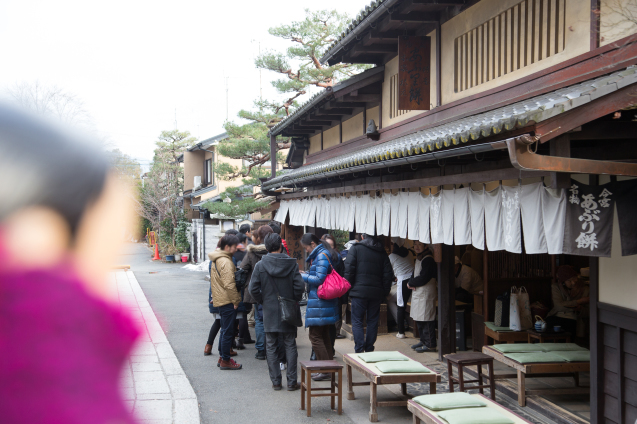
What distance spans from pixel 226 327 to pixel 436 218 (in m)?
4.00

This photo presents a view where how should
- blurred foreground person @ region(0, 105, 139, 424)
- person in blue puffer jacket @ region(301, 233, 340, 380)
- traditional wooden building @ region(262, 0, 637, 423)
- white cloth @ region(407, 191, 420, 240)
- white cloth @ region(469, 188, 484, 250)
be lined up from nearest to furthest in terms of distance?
blurred foreground person @ region(0, 105, 139, 424) < traditional wooden building @ region(262, 0, 637, 423) < white cloth @ region(469, 188, 484, 250) < white cloth @ region(407, 191, 420, 240) < person in blue puffer jacket @ region(301, 233, 340, 380)

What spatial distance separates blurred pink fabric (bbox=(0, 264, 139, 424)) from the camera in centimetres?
67

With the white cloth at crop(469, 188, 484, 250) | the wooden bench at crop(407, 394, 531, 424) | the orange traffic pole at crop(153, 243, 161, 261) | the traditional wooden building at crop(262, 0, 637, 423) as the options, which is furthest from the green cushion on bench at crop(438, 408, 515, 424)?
the orange traffic pole at crop(153, 243, 161, 261)

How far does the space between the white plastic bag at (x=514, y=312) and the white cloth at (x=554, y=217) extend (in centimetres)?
398

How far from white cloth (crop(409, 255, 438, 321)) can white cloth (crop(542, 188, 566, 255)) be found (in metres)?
4.75

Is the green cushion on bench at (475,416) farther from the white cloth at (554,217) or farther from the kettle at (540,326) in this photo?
the kettle at (540,326)

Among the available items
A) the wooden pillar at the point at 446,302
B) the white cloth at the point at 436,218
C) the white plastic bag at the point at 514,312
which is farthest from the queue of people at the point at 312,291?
the white cloth at the point at 436,218

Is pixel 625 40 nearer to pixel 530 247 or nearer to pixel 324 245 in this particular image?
pixel 530 247

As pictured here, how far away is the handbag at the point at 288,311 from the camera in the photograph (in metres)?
7.38

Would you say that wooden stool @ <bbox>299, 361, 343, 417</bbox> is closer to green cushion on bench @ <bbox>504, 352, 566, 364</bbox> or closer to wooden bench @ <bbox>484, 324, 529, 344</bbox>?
green cushion on bench @ <bbox>504, 352, 566, 364</bbox>

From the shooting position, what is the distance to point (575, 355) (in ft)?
22.2

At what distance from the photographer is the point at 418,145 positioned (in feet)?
19.6

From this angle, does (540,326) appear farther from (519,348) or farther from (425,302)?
(425,302)

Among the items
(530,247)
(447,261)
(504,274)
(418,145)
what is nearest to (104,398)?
(530,247)
